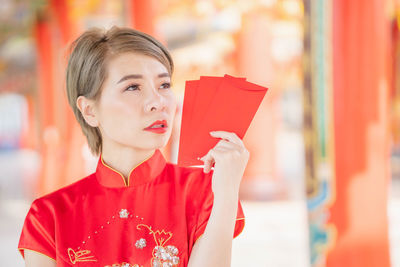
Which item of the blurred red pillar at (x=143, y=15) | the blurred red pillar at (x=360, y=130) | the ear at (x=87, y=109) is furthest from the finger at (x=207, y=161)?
the blurred red pillar at (x=143, y=15)

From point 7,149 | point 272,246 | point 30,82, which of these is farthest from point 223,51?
point 7,149

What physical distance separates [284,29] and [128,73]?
5.69m

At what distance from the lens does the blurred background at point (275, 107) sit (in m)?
2.09

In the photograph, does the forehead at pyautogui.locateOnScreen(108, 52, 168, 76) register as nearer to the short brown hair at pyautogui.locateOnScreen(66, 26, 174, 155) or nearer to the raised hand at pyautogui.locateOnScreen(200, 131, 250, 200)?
the short brown hair at pyautogui.locateOnScreen(66, 26, 174, 155)

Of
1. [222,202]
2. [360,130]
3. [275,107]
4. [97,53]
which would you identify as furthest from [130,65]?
[275,107]

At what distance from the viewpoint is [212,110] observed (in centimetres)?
73

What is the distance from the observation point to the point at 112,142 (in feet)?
2.66

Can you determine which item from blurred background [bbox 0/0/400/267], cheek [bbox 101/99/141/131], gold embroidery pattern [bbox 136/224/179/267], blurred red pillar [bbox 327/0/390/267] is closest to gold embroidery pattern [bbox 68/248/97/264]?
gold embroidery pattern [bbox 136/224/179/267]

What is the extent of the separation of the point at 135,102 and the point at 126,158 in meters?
0.11

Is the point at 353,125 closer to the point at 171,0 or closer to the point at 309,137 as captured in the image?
the point at 309,137

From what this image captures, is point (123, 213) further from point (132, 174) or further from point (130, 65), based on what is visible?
point (130, 65)

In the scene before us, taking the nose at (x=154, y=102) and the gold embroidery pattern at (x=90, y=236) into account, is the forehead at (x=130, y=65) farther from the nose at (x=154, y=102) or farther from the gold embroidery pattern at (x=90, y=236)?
the gold embroidery pattern at (x=90, y=236)

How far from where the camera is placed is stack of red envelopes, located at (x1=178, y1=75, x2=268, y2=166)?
27.9 inches

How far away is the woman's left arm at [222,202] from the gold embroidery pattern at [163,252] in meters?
0.04
